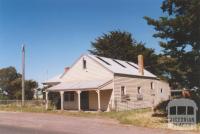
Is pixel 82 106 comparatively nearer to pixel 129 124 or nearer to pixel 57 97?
pixel 57 97

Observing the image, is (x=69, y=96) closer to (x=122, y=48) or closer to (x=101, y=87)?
(x=101, y=87)

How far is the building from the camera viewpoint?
32.8 m

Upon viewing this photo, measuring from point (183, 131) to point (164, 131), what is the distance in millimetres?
972

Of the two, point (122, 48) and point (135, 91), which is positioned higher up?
point (122, 48)

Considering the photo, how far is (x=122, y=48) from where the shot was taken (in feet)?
192

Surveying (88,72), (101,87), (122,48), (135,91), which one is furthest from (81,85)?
(122,48)

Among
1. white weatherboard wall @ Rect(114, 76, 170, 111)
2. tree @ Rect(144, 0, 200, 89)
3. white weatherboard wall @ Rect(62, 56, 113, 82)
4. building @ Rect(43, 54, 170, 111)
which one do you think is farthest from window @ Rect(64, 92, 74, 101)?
tree @ Rect(144, 0, 200, 89)

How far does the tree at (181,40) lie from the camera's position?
65.6 ft

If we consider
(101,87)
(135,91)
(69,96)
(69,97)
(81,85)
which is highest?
(81,85)

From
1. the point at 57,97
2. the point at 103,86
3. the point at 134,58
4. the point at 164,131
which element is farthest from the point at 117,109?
the point at 134,58

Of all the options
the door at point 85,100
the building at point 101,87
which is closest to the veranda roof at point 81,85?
the building at point 101,87

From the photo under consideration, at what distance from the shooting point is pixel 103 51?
60625mm

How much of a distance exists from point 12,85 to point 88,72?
89.6ft

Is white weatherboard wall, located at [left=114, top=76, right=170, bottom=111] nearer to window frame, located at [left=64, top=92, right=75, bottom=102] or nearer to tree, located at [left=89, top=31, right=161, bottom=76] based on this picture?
window frame, located at [left=64, top=92, right=75, bottom=102]
